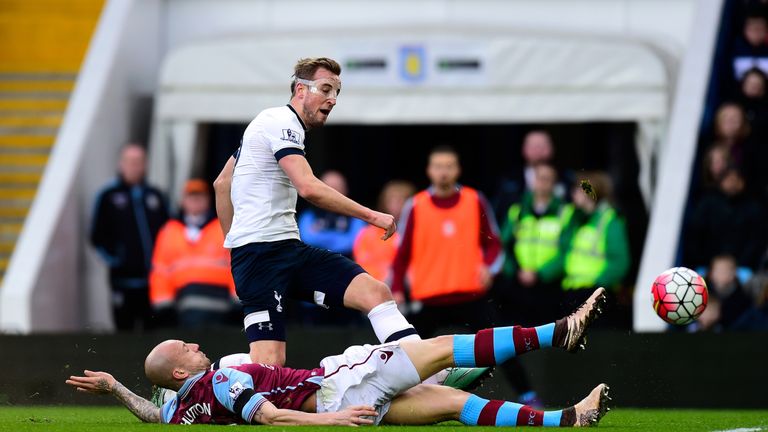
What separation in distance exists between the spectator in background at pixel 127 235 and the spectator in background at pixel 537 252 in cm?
348

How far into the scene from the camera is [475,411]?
8.61m

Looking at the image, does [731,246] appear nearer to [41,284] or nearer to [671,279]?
[671,279]

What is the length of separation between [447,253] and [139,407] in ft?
12.7

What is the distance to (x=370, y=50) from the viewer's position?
17469mm

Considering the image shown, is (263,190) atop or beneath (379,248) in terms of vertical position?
atop

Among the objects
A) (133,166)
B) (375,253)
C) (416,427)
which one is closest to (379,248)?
(375,253)

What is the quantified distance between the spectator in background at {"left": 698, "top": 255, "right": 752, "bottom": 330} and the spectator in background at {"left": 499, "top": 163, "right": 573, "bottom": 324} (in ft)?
4.02

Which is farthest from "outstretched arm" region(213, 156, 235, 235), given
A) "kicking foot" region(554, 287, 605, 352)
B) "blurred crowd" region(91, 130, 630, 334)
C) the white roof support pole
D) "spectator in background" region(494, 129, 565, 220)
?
the white roof support pole

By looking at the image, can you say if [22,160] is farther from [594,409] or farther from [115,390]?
[594,409]

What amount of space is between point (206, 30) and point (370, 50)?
2597mm

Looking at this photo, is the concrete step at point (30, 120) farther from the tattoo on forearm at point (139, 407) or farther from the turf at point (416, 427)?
the tattoo on forearm at point (139, 407)

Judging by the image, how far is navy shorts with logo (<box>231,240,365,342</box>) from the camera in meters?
9.24

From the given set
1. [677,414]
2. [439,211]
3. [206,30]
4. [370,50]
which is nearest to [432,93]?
[370,50]

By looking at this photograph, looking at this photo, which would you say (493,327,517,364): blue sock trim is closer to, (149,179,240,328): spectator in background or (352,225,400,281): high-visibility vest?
(352,225,400,281): high-visibility vest
